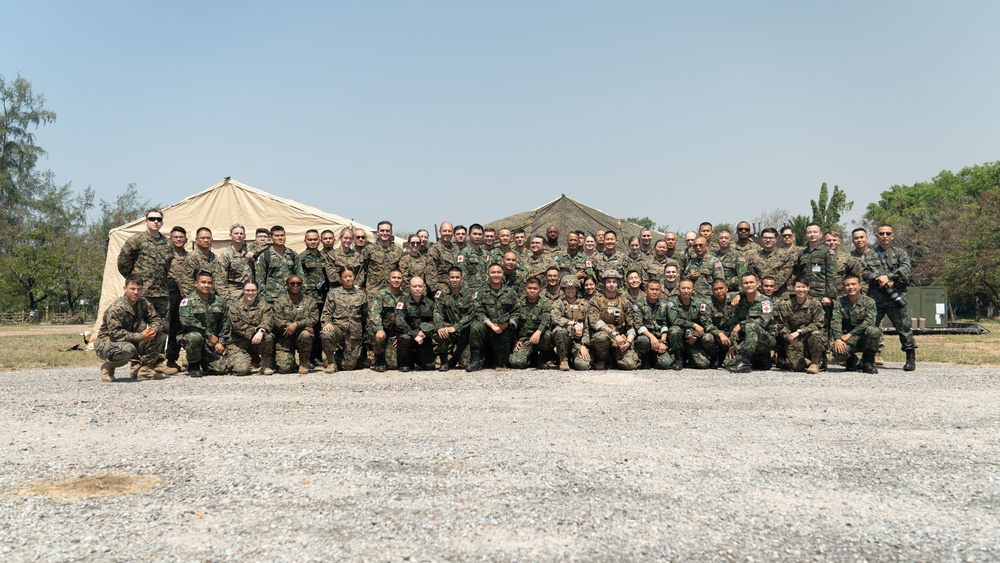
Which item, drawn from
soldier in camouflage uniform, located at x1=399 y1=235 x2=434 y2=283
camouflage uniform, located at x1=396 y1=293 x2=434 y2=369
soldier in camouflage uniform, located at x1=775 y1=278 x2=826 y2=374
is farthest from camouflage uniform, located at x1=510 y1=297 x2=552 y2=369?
soldier in camouflage uniform, located at x1=775 y1=278 x2=826 y2=374

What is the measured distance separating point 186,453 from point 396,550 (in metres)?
2.16

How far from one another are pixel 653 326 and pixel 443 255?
2.93m

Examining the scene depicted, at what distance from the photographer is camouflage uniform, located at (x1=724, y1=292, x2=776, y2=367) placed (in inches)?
339

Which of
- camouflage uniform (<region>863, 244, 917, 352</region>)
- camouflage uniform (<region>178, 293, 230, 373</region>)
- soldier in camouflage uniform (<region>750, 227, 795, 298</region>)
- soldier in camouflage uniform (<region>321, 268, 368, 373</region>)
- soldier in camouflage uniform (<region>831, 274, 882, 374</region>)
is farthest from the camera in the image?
soldier in camouflage uniform (<region>750, 227, 795, 298</region>)

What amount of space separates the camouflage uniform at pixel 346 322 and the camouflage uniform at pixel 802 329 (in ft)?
16.1

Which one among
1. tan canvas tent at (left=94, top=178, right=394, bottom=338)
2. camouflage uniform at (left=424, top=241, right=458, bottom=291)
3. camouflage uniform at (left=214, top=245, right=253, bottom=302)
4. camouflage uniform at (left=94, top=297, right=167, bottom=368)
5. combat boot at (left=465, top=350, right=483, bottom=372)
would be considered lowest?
combat boot at (left=465, top=350, right=483, bottom=372)

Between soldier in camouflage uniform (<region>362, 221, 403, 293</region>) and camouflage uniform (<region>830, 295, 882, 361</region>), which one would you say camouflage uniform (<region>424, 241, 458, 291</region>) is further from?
camouflage uniform (<region>830, 295, 882, 361</region>)

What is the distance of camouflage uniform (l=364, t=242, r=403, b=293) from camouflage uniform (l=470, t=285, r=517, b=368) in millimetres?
1559

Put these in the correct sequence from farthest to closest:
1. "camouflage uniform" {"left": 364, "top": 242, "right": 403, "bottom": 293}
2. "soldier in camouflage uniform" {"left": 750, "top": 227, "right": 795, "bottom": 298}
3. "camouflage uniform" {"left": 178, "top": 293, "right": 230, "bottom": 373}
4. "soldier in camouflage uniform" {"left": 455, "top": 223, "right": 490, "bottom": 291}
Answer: "camouflage uniform" {"left": 364, "top": 242, "right": 403, "bottom": 293}
"soldier in camouflage uniform" {"left": 455, "top": 223, "right": 490, "bottom": 291}
"soldier in camouflage uniform" {"left": 750, "top": 227, "right": 795, "bottom": 298}
"camouflage uniform" {"left": 178, "top": 293, "right": 230, "bottom": 373}

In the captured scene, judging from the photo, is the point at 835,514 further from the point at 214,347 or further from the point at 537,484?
Answer: the point at 214,347

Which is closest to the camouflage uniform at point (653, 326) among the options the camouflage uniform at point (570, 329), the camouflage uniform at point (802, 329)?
the camouflage uniform at point (570, 329)

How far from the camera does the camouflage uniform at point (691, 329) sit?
8977 millimetres

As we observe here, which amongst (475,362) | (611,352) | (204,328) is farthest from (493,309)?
(204,328)

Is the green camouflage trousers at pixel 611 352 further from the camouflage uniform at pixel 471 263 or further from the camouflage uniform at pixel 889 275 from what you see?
the camouflage uniform at pixel 889 275
